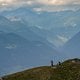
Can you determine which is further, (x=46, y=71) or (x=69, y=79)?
(x=46, y=71)

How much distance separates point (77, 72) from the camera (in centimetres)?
9825

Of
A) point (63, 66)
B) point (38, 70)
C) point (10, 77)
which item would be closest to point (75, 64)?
point (63, 66)

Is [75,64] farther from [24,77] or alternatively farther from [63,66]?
[24,77]

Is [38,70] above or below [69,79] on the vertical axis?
above

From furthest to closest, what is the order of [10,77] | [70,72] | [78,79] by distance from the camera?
[10,77] → [70,72] → [78,79]

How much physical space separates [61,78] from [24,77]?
12.8 meters

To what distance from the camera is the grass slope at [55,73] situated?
317 ft

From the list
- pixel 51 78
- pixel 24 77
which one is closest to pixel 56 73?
pixel 51 78

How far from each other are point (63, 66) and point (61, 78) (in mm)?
11216

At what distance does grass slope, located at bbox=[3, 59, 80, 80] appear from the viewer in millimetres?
96475

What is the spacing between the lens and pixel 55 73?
100 meters

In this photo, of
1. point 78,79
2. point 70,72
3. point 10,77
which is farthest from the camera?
point 10,77

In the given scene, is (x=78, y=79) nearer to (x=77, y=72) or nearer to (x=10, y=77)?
(x=77, y=72)

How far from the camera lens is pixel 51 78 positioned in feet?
319
